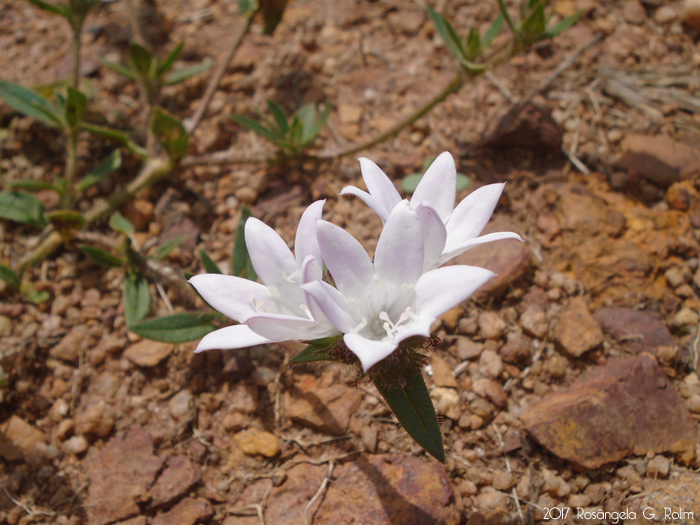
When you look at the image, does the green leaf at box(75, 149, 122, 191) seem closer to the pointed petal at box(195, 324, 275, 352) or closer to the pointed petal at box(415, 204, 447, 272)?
the pointed petal at box(195, 324, 275, 352)

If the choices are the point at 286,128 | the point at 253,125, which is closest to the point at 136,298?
the point at 253,125

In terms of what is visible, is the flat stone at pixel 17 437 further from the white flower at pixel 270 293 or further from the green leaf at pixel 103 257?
the white flower at pixel 270 293

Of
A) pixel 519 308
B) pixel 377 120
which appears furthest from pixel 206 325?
pixel 377 120

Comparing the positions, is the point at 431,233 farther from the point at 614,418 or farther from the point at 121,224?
the point at 121,224

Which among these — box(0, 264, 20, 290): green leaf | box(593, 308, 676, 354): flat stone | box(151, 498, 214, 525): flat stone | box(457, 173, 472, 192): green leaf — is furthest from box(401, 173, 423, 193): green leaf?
box(0, 264, 20, 290): green leaf

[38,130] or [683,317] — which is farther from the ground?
[38,130]

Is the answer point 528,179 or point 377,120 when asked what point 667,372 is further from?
point 377,120
